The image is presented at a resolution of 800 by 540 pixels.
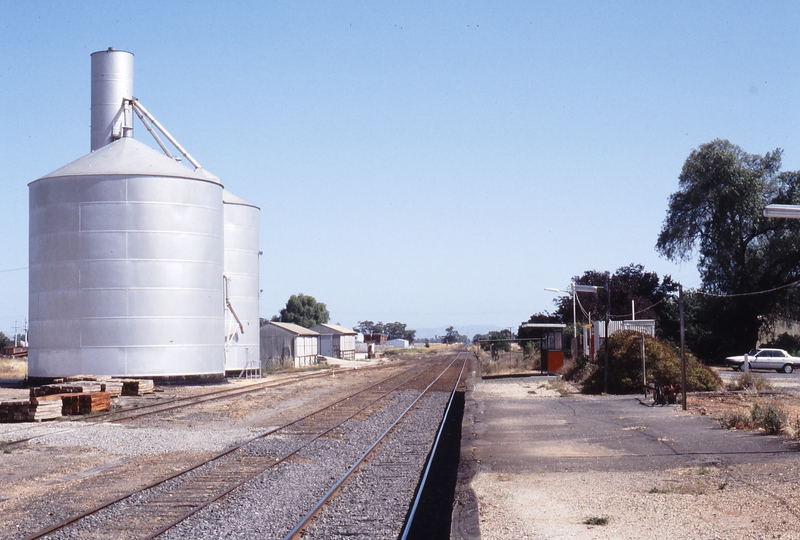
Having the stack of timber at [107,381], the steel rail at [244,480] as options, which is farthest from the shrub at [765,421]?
the stack of timber at [107,381]

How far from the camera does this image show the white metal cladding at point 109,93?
38.8 metres

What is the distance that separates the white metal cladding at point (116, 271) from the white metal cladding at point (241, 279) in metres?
8.03

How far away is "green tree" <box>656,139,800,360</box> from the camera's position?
4941cm

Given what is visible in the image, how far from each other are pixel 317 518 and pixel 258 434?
855 cm

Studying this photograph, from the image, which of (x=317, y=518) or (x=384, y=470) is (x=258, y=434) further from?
(x=317, y=518)

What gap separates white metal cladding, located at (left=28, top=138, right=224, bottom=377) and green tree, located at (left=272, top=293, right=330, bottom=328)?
100037 millimetres

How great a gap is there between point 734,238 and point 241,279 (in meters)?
30.1

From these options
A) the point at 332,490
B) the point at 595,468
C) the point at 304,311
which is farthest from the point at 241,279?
the point at 304,311

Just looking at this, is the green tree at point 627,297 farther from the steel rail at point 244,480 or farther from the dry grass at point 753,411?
the steel rail at point 244,480

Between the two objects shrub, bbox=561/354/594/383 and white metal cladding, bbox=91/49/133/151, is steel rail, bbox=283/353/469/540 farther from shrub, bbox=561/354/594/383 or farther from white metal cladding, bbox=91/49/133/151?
white metal cladding, bbox=91/49/133/151

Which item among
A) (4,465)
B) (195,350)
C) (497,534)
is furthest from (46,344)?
(497,534)

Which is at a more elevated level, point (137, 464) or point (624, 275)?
point (624, 275)

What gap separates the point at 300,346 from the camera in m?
69.4

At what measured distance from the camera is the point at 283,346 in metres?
67.9
